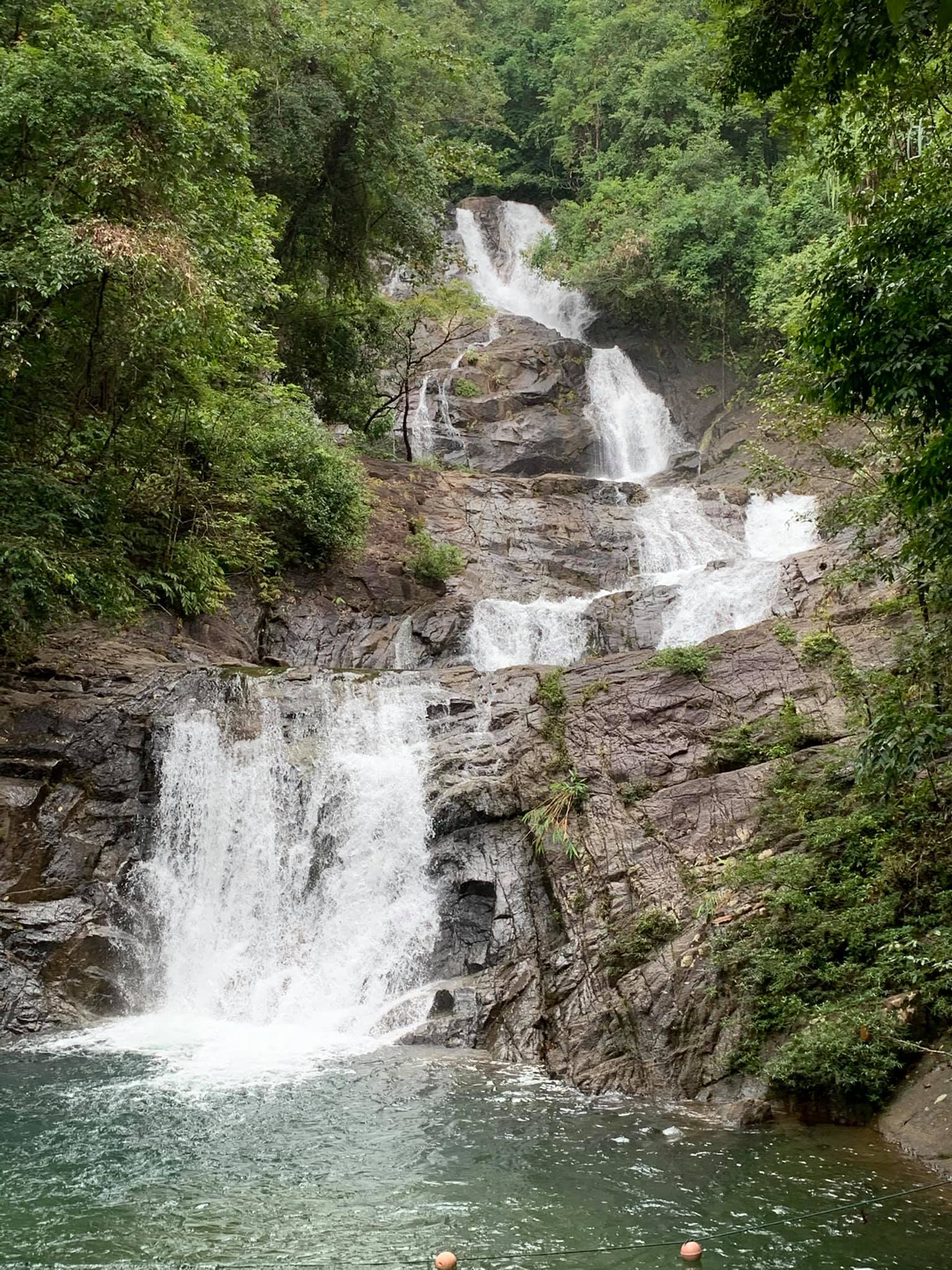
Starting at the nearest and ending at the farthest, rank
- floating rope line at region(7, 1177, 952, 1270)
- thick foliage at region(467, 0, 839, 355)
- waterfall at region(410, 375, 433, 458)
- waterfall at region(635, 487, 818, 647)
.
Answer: floating rope line at region(7, 1177, 952, 1270), waterfall at region(635, 487, 818, 647), waterfall at region(410, 375, 433, 458), thick foliage at region(467, 0, 839, 355)

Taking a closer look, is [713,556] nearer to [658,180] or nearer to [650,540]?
[650,540]

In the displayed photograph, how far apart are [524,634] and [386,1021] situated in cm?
853

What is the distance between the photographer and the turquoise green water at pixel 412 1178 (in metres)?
5.86

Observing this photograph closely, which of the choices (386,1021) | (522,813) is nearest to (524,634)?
(522,813)

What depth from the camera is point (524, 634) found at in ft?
59.9

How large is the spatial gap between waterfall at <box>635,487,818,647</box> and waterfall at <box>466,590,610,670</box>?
1579 mm

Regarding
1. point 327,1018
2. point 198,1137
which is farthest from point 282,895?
point 198,1137

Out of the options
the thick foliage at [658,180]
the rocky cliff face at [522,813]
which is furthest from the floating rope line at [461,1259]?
the thick foliage at [658,180]

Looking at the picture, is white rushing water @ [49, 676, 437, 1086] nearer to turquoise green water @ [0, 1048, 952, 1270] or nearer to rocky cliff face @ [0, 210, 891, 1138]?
rocky cliff face @ [0, 210, 891, 1138]

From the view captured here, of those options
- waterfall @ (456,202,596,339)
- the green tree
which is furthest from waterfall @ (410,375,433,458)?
the green tree

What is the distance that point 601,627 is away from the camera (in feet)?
59.6

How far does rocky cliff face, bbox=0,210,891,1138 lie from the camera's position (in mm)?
9875

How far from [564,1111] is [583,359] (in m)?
25.8

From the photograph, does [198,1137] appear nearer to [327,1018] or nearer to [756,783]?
[327,1018]
